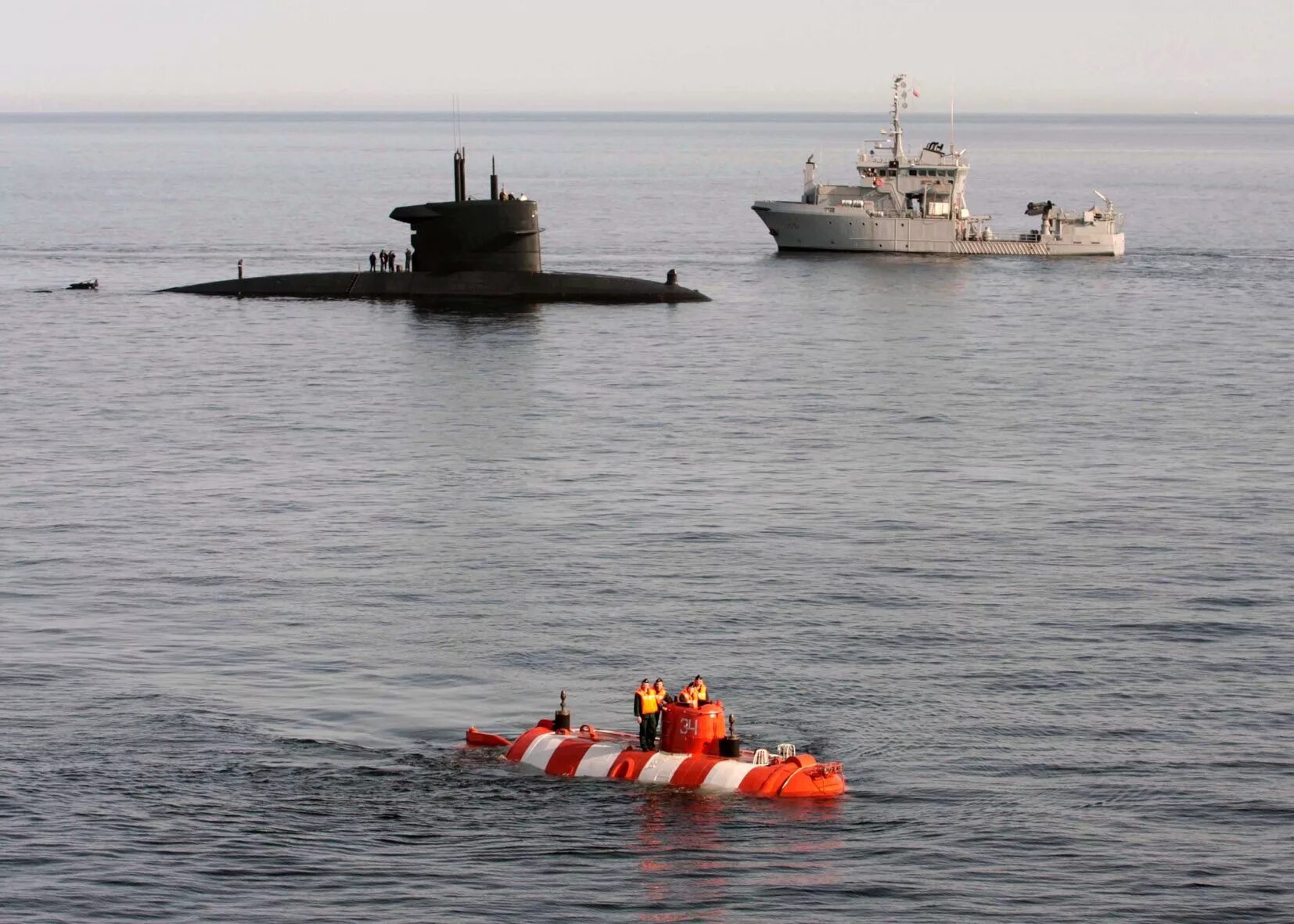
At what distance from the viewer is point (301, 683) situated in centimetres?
3703

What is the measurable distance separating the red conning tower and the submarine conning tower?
63067 millimetres

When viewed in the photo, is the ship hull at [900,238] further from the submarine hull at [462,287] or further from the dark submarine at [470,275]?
the dark submarine at [470,275]

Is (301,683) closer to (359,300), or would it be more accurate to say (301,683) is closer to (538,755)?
(538,755)

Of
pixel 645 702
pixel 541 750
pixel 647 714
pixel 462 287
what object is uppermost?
pixel 462 287

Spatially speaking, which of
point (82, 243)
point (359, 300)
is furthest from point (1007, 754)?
point (82, 243)

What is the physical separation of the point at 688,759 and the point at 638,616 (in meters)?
10.4

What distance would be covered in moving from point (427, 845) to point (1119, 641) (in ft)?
55.4

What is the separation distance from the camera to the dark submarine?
93562 mm

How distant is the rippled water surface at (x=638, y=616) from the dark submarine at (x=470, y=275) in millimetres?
7613

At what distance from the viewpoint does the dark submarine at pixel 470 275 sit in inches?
3684

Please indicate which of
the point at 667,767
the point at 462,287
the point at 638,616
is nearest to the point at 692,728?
the point at 667,767

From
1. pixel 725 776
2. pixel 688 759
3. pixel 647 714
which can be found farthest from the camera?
pixel 647 714

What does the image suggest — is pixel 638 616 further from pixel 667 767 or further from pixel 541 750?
pixel 667 767

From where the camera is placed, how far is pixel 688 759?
103ft
